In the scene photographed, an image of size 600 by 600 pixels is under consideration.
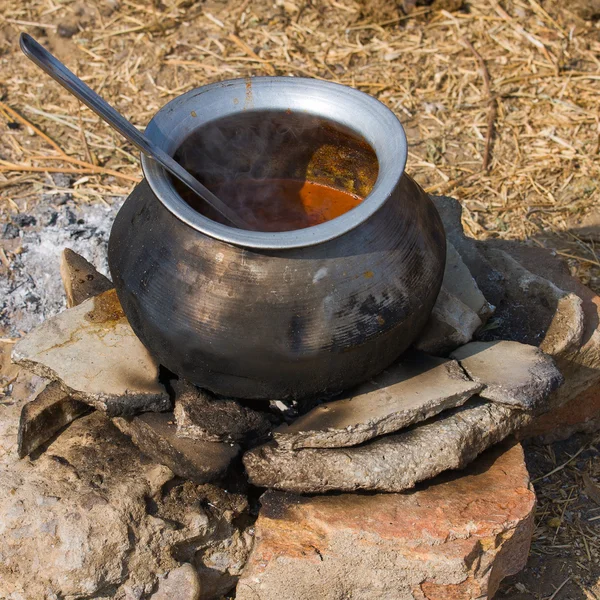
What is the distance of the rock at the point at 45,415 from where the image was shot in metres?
2.84

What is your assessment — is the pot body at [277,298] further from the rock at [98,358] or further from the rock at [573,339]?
the rock at [573,339]

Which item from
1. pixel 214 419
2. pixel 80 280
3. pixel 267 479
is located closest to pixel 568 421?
pixel 267 479

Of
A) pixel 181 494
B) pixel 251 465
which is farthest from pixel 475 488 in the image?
pixel 181 494

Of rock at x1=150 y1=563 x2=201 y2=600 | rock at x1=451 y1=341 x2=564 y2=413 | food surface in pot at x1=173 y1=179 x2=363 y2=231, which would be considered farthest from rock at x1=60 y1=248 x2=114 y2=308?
rock at x1=451 y1=341 x2=564 y2=413

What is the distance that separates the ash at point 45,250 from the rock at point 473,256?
1658 mm

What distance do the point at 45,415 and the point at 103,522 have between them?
483mm

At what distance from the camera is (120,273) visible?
2.66m

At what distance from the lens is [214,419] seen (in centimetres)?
274

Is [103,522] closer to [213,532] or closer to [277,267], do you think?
[213,532]

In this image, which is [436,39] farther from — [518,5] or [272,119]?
[272,119]

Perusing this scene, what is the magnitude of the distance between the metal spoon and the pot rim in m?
0.05

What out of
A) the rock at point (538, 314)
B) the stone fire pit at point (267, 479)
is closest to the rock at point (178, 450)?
the stone fire pit at point (267, 479)

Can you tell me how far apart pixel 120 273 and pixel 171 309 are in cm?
27

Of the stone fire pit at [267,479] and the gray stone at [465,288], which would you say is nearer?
the stone fire pit at [267,479]
